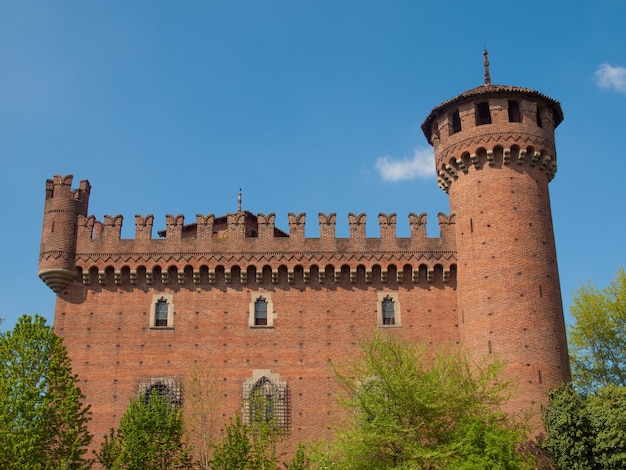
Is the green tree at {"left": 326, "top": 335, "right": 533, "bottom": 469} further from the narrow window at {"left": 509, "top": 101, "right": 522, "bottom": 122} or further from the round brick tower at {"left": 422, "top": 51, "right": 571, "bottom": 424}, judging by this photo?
the narrow window at {"left": 509, "top": 101, "right": 522, "bottom": 122}

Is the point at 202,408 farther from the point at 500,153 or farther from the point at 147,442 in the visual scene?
the point at 500,153

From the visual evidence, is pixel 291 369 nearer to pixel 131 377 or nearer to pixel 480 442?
pixel 131 377

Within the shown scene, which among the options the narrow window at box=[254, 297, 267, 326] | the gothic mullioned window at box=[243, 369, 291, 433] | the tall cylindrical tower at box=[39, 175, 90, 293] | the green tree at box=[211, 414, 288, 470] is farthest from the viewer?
the tall cylindrical tower at box=[39, 175, 90, 293]

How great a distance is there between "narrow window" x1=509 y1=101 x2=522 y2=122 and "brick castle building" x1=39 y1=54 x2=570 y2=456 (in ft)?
0.28

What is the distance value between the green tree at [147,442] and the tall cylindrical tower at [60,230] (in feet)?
24.7

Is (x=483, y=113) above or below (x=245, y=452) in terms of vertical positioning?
above

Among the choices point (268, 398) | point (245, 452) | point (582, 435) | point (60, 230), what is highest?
point (60, 230)

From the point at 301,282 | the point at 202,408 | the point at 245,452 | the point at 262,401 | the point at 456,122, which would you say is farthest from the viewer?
the point at 456,122

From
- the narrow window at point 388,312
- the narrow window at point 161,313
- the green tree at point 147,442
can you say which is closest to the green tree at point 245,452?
the green tree at point 147,442

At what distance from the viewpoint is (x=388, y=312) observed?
30.2 m

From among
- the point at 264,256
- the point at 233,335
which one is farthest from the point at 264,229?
the point at 233,335

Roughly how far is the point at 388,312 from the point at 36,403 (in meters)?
14.0

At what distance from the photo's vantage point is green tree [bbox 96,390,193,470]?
80.1 feet

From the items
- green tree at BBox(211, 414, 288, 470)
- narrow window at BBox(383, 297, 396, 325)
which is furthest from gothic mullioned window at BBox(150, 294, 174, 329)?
narrow window at BBox(383, 297, 396, 325)
